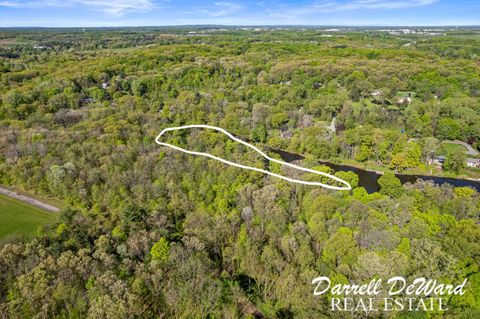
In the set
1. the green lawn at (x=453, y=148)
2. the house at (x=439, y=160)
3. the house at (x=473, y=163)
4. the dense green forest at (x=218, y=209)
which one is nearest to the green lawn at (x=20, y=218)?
the dense green forest at (x=218, y=209)

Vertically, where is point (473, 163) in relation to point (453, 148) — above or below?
below

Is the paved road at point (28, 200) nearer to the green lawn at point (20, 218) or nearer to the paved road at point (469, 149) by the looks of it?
the green lawn at point (20, 218)

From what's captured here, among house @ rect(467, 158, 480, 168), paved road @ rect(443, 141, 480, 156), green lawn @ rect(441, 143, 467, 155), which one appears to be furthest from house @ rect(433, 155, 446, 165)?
paved road @ rect(443, 141, 480, 156)

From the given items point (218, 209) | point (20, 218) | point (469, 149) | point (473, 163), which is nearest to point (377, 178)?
point (473, 163)

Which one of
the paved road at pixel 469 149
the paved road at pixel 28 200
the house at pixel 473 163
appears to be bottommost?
the paved road at pixel 28 200

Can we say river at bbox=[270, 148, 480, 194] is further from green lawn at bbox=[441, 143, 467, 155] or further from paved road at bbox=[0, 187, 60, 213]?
paved road at bbox=[0, 187, 60, 213]

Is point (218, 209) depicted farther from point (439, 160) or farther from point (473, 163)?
point (473, 163)

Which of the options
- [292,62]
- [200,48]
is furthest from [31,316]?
[200,48]
